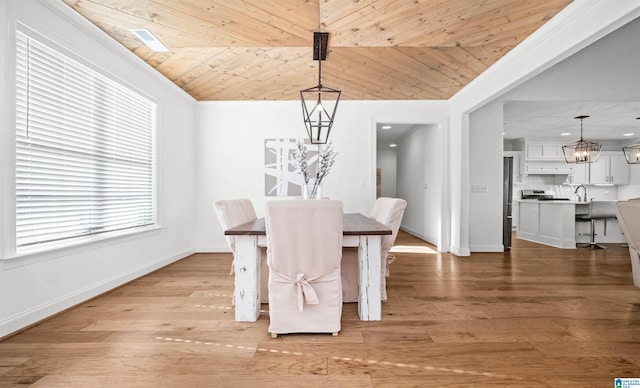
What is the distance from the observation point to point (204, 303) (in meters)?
2.59

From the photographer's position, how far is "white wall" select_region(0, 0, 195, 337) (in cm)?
199

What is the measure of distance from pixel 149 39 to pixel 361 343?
345 centimetres

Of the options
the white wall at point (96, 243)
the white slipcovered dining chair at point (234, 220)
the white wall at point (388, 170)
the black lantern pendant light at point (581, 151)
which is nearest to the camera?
the white wall at point (96, 243)

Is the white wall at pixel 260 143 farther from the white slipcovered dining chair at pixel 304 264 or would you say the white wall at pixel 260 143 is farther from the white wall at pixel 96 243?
the white slipcovered dining chair at pixel 304 264

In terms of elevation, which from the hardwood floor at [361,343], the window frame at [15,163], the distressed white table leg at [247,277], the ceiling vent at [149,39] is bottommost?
the hardwood floor at [361,343]

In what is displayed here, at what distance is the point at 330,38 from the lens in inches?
122

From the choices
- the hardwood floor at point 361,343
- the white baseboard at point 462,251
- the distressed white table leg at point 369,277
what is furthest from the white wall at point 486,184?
the distressed white table leg at point 369,277

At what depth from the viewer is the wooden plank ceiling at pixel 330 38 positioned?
2555 millimetres

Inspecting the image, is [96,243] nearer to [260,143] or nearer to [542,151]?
[260,143]

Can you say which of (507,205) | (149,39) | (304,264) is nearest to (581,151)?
(507,205)

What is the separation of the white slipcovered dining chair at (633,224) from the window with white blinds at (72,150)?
4.99 meters

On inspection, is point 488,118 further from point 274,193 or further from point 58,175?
point 58,175

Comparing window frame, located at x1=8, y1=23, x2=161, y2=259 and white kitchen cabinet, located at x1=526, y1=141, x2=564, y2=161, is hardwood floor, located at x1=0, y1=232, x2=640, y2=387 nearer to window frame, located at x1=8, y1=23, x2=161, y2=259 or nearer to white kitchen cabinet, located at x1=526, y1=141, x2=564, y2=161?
window frame, located at x1=8, y1=23, x2=161, y2=259

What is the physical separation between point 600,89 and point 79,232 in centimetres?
667
